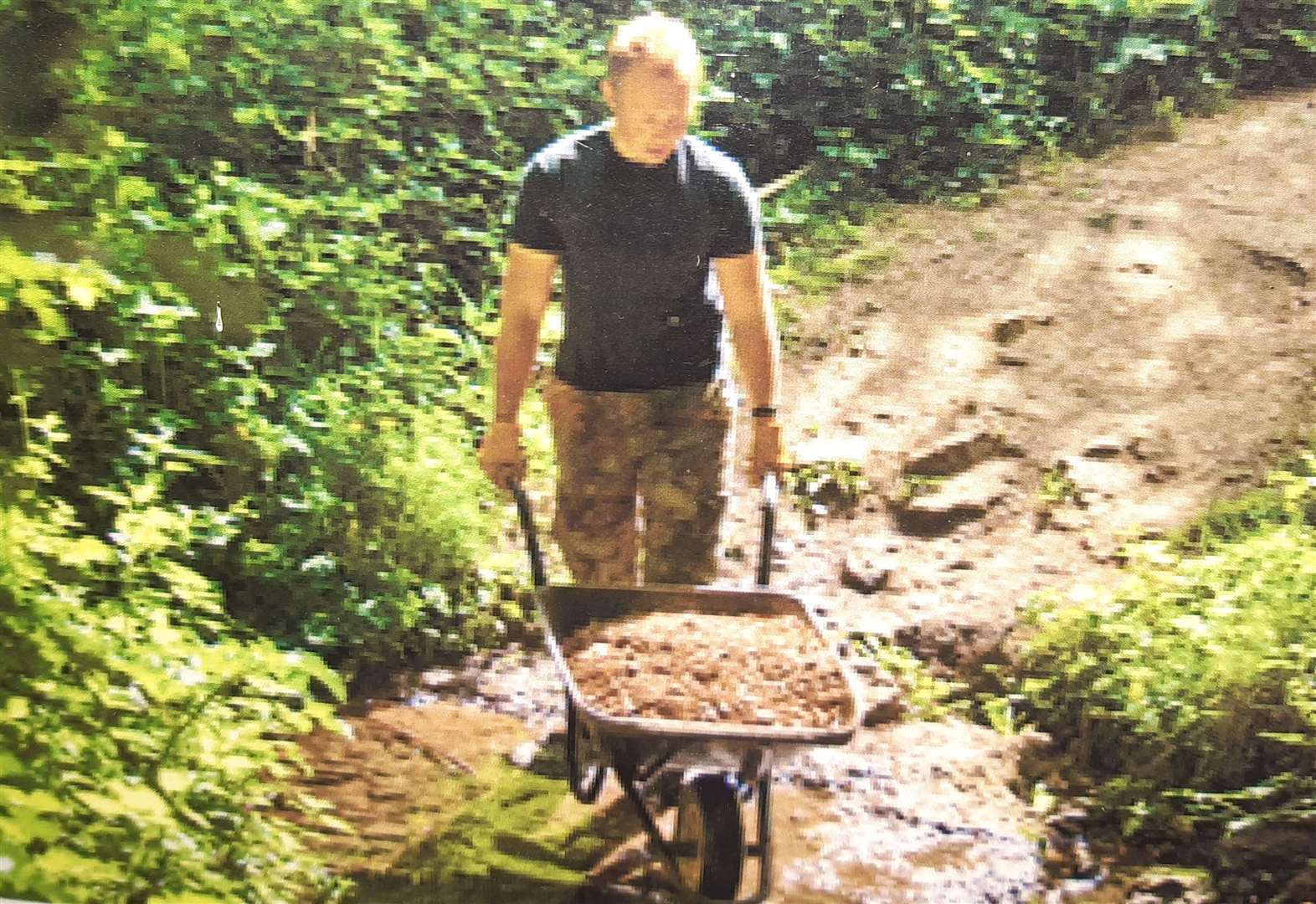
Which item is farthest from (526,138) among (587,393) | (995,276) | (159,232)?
(995,276)

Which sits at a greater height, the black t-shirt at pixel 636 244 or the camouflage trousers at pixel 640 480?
the black t-shirt at pixel 636 244

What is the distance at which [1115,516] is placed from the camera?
220 centimetres

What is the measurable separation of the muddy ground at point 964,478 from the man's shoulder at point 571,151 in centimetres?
57

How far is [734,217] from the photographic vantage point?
83.4 inches

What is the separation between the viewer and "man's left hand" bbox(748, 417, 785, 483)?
7.12 feet

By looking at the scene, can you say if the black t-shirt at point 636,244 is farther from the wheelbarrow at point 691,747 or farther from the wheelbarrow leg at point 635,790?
the wheelbarrow leg at point 635,790

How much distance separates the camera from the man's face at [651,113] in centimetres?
206

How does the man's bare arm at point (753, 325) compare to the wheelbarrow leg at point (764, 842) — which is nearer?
the wheelbarrow leg at point (764, 842)

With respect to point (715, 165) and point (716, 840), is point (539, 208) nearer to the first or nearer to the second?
point (715, 165)

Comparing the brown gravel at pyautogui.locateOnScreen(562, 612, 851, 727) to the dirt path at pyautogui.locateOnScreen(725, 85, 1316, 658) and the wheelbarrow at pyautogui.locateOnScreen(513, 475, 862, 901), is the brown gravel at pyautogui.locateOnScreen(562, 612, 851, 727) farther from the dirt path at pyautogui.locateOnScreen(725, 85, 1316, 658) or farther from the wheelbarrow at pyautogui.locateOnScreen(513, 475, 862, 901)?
the dirt path at pyautogui.locateOnScreen(725, 85, 1316, 658)

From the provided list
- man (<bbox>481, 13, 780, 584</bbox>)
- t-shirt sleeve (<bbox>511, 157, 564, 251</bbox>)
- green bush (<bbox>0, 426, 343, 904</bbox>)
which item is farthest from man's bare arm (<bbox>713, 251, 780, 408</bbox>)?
green bush (<bbox>0, 426, 343, 904</bbox>)

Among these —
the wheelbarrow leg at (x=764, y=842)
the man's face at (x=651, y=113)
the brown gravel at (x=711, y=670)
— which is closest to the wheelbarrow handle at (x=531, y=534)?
the brown gravel at (x=711, y=670)

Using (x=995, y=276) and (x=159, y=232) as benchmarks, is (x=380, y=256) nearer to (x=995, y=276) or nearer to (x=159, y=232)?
(x=159, y=232)

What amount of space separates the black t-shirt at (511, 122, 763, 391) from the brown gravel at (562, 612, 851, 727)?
1.59ft
